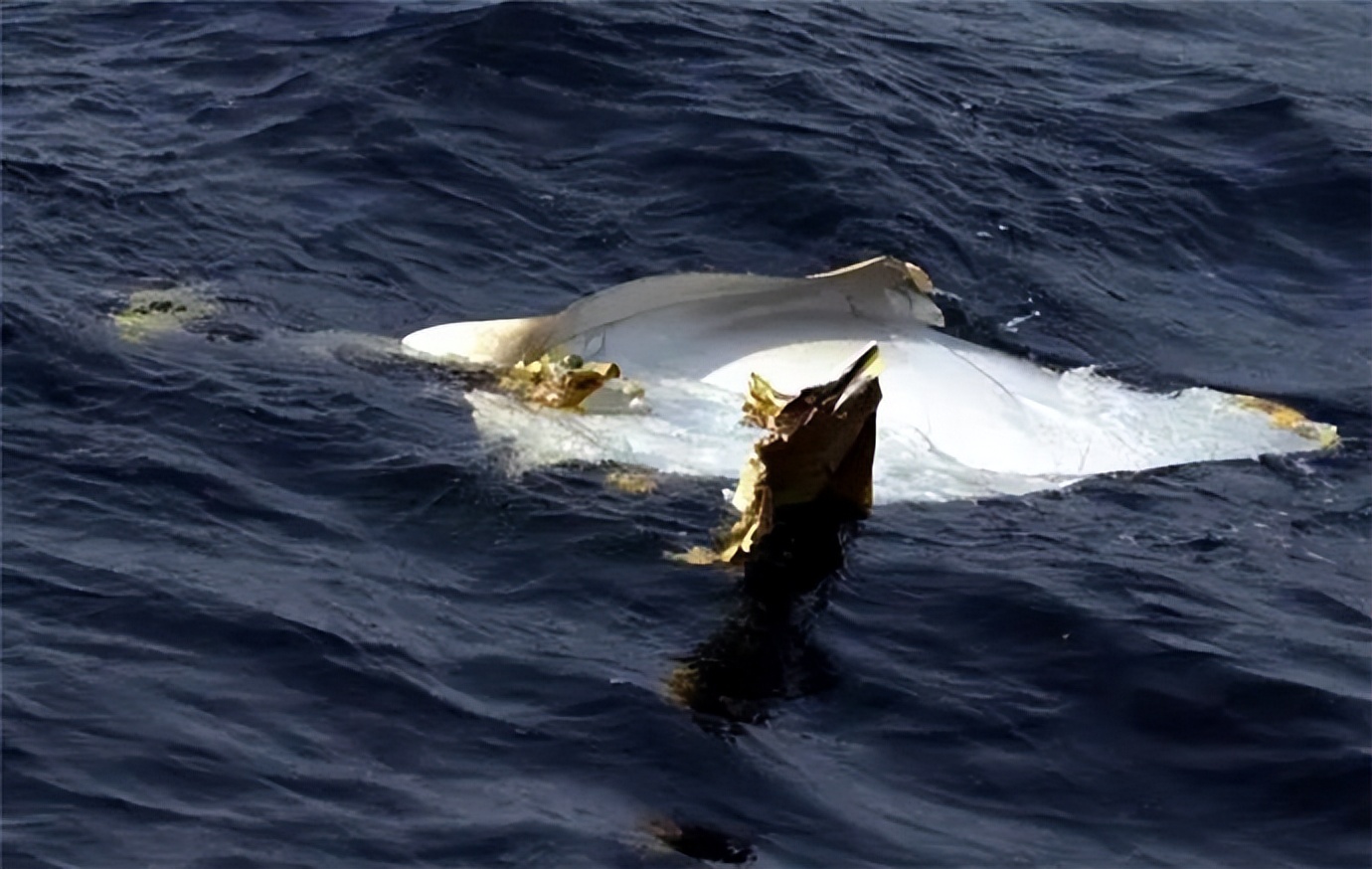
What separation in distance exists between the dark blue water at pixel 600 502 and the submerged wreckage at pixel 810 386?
23 centimetres

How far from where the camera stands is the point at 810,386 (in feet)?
30.5

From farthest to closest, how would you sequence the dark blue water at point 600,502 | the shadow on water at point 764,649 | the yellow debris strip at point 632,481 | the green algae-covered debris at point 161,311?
the green algae-covered debris at point 161,311 → the yellow debris strip at point 632,481 → the dark blue water at point 600,502 → the shadow on water at point 764,649

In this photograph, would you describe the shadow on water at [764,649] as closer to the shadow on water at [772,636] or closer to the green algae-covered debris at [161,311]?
the shadow on water at [772,636]

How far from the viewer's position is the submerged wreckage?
973cm

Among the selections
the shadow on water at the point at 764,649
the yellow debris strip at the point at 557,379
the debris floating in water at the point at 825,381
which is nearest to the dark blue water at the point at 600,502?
the shadow on water at the point at 764,649

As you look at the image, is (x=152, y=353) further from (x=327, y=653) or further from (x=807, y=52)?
(x=807, y=52)

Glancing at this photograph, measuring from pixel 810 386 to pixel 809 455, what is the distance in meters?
0.71

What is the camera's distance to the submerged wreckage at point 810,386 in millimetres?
9734

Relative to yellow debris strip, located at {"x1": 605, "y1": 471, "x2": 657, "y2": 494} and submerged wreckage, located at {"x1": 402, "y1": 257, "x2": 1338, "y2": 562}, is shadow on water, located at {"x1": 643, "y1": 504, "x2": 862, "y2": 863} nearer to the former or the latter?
submerged wreckage, located at {"x1": 402, "y1": 257, "x2": 1338, "y2": 562}

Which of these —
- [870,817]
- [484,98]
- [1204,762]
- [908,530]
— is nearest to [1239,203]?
[484,98]

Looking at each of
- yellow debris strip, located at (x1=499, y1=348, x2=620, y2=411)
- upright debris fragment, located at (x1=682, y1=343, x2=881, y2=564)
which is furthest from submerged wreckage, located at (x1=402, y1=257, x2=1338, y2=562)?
upright debris fragment, located at (x1=682, y1=343, x2=881, y2=564)

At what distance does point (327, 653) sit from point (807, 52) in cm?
936

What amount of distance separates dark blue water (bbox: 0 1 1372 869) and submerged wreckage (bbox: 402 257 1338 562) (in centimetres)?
23

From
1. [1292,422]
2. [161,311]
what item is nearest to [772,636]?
[1292,422]
